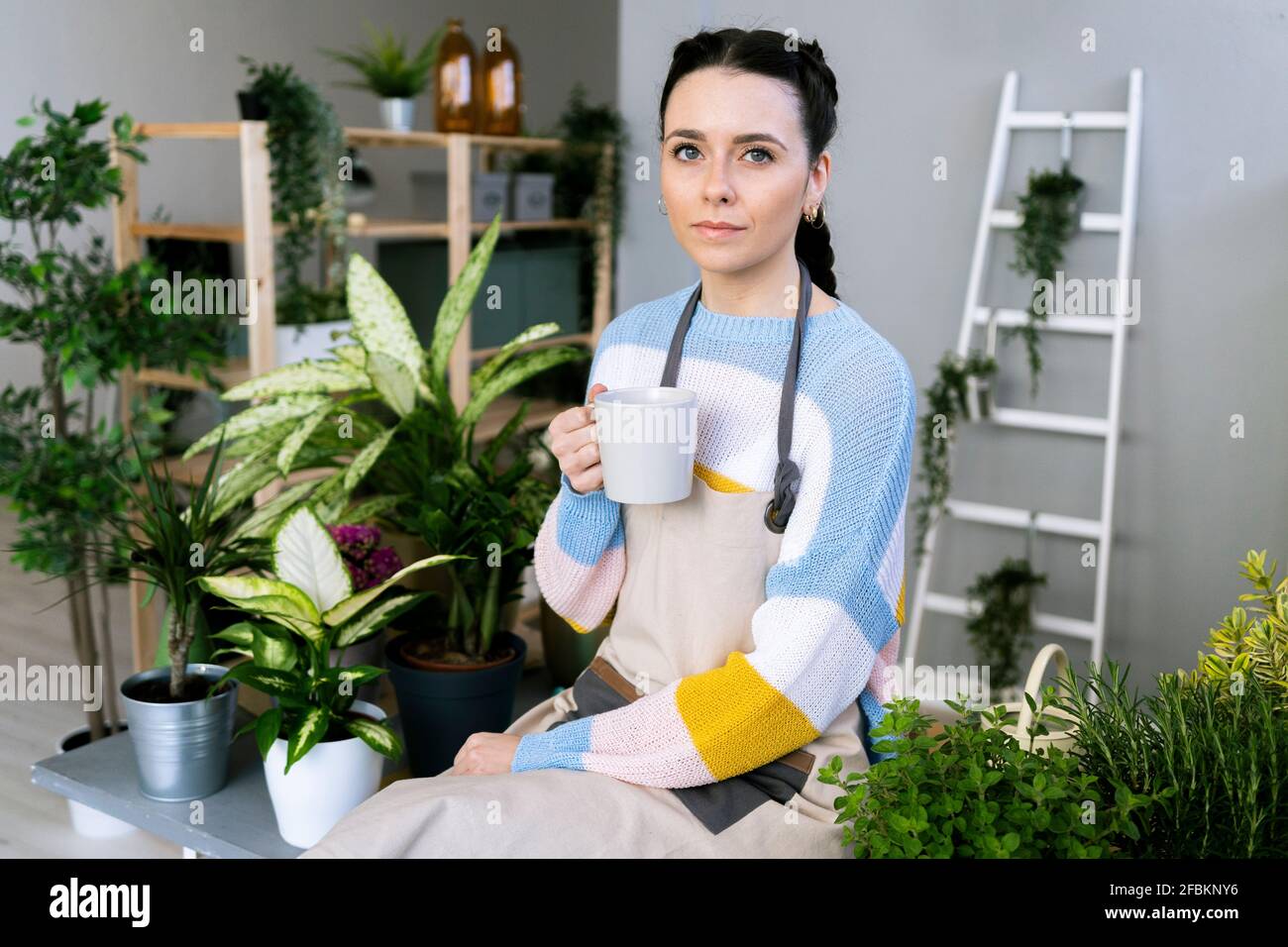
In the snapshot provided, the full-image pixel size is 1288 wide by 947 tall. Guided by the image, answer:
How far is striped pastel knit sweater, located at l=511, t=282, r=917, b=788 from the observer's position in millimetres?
1211

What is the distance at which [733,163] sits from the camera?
1.28 metres

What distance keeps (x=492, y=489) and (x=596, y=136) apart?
240 cm

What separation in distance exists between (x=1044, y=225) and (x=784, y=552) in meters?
2.09

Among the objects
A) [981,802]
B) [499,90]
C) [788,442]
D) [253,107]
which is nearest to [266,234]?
[253,107]

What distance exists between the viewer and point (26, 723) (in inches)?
136

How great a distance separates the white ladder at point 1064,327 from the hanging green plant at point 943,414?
54 millimetres

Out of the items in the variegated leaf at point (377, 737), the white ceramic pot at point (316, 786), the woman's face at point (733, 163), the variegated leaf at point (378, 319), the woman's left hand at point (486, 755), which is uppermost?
the woman's face at point (733, 163)

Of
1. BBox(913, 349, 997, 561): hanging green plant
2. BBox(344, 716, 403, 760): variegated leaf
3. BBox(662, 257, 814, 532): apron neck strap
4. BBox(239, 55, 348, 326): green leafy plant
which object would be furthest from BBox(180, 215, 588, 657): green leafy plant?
BBox(913, 349, 997, 561): hanging green plant

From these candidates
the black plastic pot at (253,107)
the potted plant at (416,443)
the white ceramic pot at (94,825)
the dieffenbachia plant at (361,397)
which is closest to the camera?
the potted plant at (416,443)

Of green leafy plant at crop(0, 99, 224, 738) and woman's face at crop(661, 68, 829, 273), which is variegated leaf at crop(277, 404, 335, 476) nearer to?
woman's face at crop(661, 68, 829, 273)

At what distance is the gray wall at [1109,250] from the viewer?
9.53ft

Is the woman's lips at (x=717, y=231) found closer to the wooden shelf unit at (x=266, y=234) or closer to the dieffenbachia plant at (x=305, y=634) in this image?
the dieffenbachia plant at (x=305, y=634)

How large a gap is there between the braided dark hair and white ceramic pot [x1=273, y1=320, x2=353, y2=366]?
6.34 ft

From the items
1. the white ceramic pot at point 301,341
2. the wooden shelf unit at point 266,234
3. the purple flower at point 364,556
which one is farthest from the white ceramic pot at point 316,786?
the white ceramic pot at point 301,341
